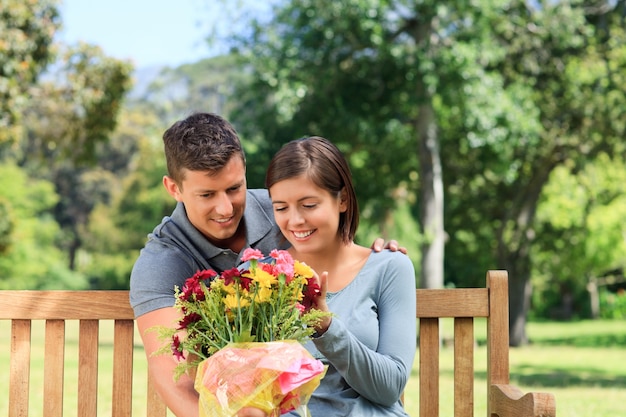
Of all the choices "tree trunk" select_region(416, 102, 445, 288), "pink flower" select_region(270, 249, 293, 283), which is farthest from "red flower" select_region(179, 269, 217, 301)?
"tree trunk" select_region(416, 102, 445, 288)

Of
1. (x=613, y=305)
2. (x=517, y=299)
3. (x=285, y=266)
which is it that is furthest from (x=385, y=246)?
(x=613, y=305)

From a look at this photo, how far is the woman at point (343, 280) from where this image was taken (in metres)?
3.15

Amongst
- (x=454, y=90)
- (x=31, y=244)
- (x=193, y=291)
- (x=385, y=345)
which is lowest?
(x=385, y=345)

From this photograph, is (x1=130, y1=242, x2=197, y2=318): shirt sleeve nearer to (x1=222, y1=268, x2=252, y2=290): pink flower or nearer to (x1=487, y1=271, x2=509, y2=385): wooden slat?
(x1=222, y1=268, x2=252, y2=290): pink flower

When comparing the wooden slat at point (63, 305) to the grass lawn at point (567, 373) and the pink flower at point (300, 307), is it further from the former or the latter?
the grass lawn at point (567, 373)

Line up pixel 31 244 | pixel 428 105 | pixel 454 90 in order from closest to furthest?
pixel 454 90 → pixel 428 105 → pixel 31 244

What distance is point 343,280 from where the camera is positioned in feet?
11.0

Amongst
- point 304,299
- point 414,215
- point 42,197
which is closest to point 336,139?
point 414,215

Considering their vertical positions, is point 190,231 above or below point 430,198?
below

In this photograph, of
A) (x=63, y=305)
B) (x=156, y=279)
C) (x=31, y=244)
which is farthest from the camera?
(x=31, y=244)

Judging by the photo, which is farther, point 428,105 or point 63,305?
point 428,105

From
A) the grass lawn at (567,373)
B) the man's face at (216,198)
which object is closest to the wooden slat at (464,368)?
the man's face at (216,198)

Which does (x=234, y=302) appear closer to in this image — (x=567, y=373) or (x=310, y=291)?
(x=310, y=291)

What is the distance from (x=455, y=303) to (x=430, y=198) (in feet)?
59.0
